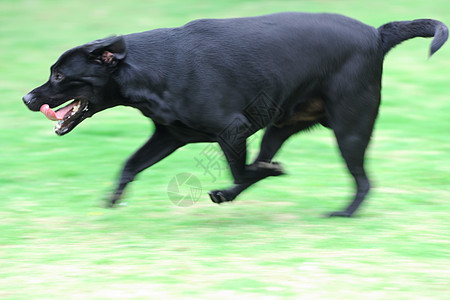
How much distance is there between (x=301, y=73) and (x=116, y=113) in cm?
526

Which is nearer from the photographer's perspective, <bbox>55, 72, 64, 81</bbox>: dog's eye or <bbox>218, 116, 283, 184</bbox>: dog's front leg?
<bbox>55, 72, 64, 81</bbox>: dog's eye

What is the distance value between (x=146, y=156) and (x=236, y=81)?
41.4 inches

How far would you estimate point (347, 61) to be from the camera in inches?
233

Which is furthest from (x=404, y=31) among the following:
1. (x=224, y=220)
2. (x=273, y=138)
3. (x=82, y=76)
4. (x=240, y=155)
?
(x=82, y=76)

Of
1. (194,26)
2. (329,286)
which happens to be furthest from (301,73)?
Result: (329,286)

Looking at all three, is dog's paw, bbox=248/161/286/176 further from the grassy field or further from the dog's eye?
the dog's eye

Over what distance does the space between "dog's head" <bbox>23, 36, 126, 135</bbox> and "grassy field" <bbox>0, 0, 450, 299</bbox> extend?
41.5 inches

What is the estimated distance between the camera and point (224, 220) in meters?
6.21

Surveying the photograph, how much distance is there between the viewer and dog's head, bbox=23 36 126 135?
5.59 meters

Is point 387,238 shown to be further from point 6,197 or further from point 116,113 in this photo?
point 116,113

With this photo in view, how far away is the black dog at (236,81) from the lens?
5.63 meters

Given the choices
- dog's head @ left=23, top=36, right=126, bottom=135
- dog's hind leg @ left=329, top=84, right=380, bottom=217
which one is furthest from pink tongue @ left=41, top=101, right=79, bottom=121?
dog's hind leg @ left=329, top=84, right=380, bottom=217

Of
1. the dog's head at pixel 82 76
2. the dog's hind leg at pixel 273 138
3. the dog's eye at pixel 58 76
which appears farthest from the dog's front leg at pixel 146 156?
the dog's eye at pixel 58 76

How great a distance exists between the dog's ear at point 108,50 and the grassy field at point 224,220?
1.37 metres
